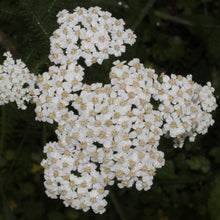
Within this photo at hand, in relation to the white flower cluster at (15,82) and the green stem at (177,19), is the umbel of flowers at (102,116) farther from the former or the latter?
the green stem at (177,19)

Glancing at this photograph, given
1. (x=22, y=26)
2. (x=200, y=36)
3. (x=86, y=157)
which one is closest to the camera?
(x=86, y=157)

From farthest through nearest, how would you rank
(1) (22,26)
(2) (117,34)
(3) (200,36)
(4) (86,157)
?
(3) (200,36) → (1) (22,26) → (2) (117,34) → (4) (86,157)

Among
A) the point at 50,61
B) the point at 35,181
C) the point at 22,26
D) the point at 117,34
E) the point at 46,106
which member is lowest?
the point at 35,181

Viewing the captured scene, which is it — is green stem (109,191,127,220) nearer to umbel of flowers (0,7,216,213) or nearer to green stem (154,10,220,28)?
umbel of flowers (0,7,216,213)

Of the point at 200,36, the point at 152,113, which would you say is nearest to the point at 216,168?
the point at 200,36

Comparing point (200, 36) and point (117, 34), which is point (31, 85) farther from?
point (200, 36)

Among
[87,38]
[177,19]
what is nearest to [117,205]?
[87,38]
